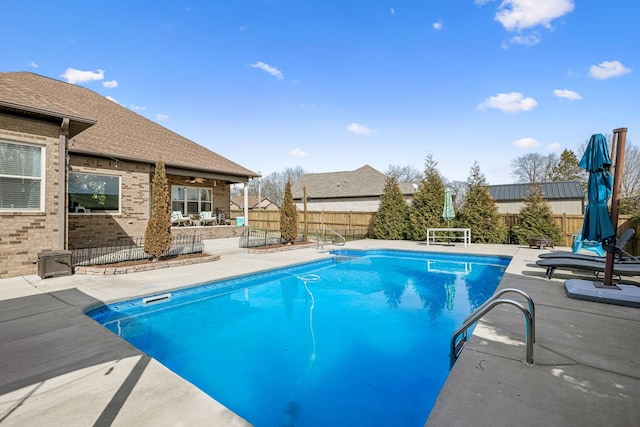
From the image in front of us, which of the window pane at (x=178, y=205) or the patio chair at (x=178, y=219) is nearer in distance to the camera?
the patio chair at (x=178, y=219)

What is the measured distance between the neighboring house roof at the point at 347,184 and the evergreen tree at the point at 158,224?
1873 cm

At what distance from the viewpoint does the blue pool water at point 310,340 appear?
3.66 meters

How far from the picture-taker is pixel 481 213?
16375 mm

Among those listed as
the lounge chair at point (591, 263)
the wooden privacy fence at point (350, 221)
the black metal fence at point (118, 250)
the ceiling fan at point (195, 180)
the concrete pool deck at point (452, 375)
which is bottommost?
the concrete pool deck at point (452, 375)

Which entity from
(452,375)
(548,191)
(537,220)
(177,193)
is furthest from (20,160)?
(548,191)

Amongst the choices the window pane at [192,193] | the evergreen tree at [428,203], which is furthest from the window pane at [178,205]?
the evergreen tree at [428,203]

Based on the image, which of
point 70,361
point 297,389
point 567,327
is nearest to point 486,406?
point 297,389

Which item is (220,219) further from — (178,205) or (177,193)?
(177,193)

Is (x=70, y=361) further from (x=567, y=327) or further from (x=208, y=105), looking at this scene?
(x=208, y=105)

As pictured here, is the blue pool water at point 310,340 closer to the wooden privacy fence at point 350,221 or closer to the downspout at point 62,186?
the downspout at point 62,186

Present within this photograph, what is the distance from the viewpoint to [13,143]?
743cm

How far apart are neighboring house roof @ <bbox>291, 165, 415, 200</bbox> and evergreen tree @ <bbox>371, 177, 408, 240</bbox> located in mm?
9053

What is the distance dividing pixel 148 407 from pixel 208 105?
17.0 m

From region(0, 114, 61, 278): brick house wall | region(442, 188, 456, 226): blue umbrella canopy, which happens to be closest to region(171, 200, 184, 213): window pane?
region(0, 114, 61, 278): brick house wall
